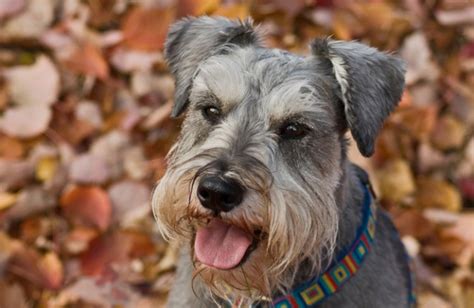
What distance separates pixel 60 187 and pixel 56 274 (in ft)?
1.88

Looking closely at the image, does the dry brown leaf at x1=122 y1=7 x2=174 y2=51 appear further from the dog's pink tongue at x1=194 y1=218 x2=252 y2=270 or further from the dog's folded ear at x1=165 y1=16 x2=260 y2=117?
the dog's pink tongue at x1=194 y1=218 x2=252 y2=270

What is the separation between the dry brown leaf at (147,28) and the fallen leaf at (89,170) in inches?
31.1

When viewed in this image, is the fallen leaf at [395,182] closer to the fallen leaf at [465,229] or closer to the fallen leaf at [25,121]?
the fallen leaf at [465,229]

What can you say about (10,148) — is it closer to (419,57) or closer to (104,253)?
(104,253)

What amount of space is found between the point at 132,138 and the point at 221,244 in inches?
86.4

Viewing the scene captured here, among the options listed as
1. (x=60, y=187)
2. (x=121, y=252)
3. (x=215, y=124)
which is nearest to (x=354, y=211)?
(x=215, y=124)

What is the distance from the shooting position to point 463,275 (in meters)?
4.83

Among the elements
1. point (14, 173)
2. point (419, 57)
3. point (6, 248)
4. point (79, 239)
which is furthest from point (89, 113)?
point (419, 57)

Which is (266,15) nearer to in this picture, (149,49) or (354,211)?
(149,49)

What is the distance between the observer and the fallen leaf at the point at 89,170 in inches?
185

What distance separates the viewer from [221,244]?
113 inches

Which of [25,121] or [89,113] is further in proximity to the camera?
[89,113]

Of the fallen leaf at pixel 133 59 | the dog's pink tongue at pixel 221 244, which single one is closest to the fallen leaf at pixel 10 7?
the fallen leaf at pixel 133 59

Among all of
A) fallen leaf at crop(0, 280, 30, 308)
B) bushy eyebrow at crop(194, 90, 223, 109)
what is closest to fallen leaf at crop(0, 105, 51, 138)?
fallen leaf at crop(0, 280, 30, 308)
